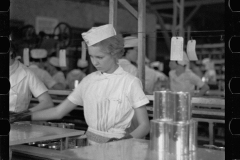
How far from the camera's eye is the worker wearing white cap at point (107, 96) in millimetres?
2186

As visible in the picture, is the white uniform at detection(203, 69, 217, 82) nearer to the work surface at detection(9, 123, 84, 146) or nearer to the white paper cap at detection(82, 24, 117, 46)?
the white paper cap at detection(82, 24, 117, 46)

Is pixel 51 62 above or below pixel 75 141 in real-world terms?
above

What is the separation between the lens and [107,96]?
2307mm

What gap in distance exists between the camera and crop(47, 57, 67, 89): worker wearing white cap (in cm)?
748

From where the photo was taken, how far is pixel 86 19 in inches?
394

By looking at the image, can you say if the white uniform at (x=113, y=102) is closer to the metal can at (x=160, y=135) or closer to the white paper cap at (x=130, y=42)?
the metal can at (x=160, y=135)

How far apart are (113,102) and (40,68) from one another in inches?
191

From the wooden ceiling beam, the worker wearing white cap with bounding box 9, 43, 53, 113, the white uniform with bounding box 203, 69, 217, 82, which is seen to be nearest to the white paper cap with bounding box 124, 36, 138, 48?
the worker wearing white cap with bounding box 9, 43, 53, 113

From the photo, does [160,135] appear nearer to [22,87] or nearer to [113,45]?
[113,45]

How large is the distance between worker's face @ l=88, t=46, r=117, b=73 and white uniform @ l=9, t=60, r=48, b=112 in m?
0.90
